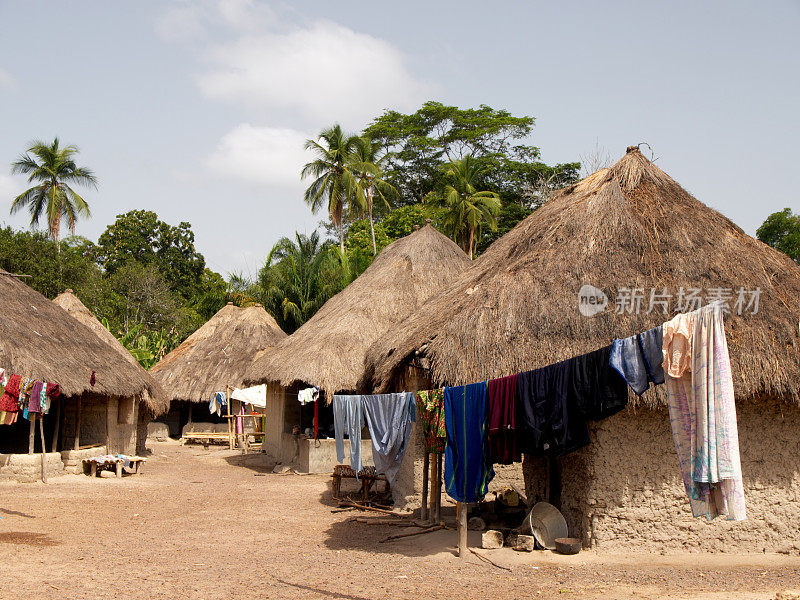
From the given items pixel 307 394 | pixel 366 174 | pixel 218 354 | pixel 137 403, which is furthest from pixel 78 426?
pixel 366 174

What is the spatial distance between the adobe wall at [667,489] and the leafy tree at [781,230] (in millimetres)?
23498

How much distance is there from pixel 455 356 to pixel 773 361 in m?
3.84

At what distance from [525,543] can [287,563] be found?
284 cm

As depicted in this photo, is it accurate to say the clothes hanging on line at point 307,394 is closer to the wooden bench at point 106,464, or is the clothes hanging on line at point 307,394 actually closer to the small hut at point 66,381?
the wooden bench at point 106,464

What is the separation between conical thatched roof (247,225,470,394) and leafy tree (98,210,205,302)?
92.0ft

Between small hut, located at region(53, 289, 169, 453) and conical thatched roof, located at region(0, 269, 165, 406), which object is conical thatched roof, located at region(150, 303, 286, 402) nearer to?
small hut, located at region(53, 289, 169, 453)

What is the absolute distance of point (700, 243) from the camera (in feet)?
32.3

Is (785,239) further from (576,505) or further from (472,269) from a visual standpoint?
(576,505)

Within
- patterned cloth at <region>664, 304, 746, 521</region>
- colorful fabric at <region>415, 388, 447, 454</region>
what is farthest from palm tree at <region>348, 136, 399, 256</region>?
patterned cloth at <region>664, 304, 746, 521</region>

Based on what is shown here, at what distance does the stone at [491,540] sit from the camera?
28.8 feet

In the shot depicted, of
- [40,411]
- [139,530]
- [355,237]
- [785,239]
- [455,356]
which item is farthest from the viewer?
[355,237]

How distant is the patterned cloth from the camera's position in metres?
5.18

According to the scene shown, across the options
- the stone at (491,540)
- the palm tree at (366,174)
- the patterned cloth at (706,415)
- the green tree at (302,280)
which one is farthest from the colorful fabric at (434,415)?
the palm tree at (366,174)

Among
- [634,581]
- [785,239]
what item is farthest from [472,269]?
[785,239]
